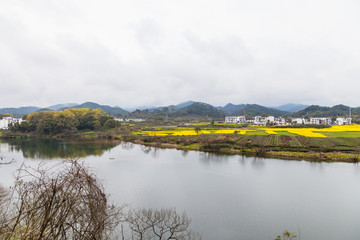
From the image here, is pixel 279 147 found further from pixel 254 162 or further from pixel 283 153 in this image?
pixel 254 162

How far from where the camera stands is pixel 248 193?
9648 mm

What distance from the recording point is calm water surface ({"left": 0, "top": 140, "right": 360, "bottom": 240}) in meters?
6.75

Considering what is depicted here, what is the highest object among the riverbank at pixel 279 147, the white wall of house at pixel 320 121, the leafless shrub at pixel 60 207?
the white wall of house at pixel 320 121

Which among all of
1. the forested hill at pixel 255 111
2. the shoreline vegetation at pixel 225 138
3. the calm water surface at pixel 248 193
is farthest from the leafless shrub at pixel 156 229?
the forested hill at pixel 255 111

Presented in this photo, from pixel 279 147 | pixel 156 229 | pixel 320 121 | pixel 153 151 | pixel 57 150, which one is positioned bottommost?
pixel 156 229

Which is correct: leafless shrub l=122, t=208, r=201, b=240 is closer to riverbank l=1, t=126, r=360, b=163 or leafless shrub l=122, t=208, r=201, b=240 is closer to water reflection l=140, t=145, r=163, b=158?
water reflection l=140, t=145, r=163, b=158

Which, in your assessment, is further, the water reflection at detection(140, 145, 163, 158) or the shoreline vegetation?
the water reflection at detection(140, 145, 163, 158)

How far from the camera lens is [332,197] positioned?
363 inches

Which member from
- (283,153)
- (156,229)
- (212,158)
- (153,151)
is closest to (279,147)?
(283,153)

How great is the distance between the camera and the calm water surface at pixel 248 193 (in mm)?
6750

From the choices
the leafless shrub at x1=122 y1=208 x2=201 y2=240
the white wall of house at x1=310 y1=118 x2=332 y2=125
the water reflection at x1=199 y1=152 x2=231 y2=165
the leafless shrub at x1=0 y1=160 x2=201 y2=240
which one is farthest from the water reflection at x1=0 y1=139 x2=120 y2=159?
the white wall of house at x1=310 y1=118 x2=332 y2=125

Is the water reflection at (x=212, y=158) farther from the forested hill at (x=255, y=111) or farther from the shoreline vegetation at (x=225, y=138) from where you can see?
the forested hill at (x=255, y=111)

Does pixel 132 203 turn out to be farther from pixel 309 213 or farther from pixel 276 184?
pixel 276 184

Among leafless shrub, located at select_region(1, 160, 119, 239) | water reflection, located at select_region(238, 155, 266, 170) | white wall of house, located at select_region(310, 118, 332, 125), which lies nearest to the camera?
leafless shrub, located at select_region(1, 160, 119, 239)
